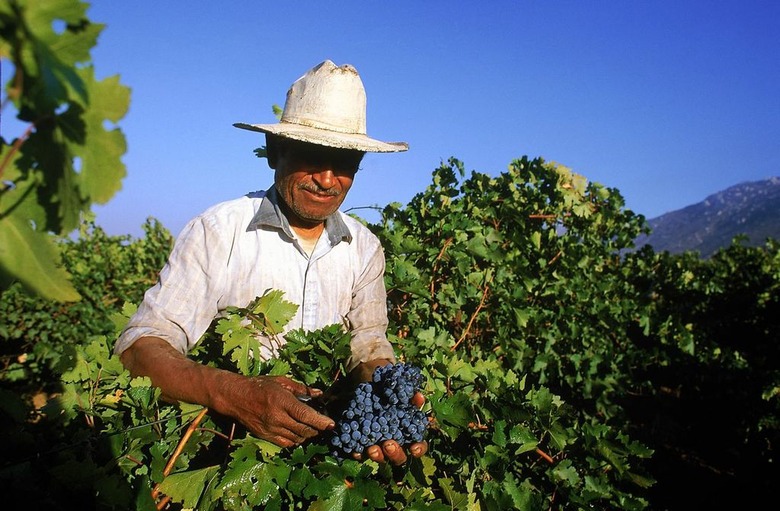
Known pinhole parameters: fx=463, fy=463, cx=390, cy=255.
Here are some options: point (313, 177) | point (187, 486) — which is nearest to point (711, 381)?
point (313, 177)

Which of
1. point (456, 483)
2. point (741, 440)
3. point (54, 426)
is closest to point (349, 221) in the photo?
point (456, 483)

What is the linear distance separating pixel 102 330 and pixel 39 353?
0.97 meters

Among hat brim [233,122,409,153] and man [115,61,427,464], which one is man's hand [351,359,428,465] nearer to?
man [115,61,427,464]

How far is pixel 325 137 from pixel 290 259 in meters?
0.76

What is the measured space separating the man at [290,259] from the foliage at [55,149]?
120 centimetres

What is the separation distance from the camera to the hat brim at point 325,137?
2.36 m

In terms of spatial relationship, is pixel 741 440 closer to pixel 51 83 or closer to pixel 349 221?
pixel 349 221

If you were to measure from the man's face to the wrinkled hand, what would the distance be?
1099mm

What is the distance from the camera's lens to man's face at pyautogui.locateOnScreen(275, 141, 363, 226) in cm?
256

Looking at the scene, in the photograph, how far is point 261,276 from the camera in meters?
2.64

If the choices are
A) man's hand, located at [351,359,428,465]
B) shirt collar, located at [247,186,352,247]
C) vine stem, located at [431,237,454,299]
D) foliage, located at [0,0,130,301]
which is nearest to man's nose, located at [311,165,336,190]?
shirt collar, located at [247,186,352,247]

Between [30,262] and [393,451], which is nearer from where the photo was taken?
[30,262]

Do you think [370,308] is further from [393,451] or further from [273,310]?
[393,451]

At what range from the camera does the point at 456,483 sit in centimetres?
228
